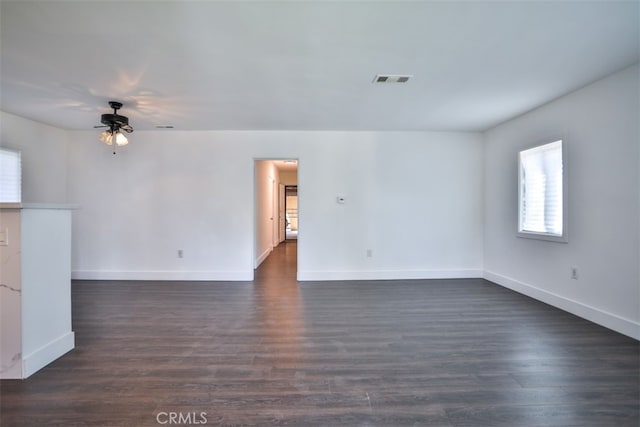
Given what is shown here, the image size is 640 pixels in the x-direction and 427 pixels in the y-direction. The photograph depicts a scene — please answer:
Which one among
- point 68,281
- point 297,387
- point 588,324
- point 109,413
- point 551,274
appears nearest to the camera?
point 109,413

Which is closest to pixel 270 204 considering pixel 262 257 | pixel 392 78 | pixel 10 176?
pixel 262 257

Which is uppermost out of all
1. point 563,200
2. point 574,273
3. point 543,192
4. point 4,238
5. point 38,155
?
point 38,155

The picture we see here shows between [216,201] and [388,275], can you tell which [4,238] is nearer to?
[216,201]

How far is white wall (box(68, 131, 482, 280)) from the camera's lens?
4.67 m

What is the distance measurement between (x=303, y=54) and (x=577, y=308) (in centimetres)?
395

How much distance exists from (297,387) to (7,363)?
2020mm

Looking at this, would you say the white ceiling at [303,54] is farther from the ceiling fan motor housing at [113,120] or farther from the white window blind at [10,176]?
the white window blind at [10,176]

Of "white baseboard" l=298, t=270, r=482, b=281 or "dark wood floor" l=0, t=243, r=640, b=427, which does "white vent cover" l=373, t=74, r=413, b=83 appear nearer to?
"dark wood floor" l=0, t=243, r=640, b=427

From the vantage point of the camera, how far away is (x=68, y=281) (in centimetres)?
236

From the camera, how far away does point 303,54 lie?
92.7 inches

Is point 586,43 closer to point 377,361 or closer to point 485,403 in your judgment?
point 485,403

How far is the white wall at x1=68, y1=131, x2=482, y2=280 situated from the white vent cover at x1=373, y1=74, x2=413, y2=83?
1880 millimetres

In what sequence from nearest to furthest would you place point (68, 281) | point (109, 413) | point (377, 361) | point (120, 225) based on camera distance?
1. point (109, 413)
2. point (377, 361)
3. point (68, 281)
4. point (120, 225)

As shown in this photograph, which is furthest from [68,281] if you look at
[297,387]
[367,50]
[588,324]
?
[588,324]
